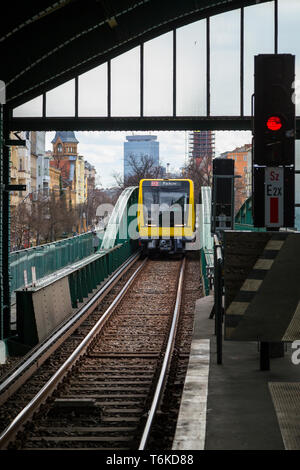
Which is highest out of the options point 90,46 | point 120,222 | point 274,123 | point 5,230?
→ point 90,46

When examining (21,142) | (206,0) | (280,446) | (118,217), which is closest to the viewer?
(280,446)

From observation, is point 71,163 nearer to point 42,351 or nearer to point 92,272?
point 92,272

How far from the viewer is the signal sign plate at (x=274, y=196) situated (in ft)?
27.3

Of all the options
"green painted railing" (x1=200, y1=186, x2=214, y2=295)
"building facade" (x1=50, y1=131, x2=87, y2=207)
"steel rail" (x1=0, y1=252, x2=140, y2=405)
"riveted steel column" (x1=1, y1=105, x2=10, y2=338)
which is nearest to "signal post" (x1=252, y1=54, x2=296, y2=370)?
"steel rail" (x1=0, y1=252, x2=140, y2=405)

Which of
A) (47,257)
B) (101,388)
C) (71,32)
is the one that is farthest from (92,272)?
(101,388)

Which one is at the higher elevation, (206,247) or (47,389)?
(206,247)

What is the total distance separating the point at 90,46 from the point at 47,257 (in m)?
6.90

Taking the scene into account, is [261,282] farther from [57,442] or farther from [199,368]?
[57,442]

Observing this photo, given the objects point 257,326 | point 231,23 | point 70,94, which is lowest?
point 257,326

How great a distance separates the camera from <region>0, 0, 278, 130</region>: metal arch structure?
14.2 metres

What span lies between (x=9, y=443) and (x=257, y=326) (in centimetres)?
281

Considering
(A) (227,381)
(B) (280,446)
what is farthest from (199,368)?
(B) (280,446)

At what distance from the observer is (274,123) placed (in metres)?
8.30

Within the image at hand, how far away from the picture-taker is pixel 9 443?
7840 millimetres
